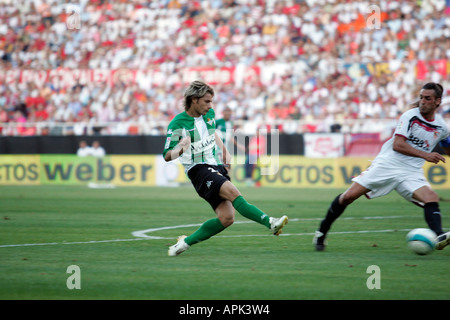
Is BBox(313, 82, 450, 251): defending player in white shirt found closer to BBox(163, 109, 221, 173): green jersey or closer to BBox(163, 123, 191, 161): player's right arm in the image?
BBox(163, 109, 221, 173): green jersey

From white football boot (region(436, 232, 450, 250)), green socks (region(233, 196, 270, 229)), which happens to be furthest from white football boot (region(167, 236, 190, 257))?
white football boot (region(436, 232, 450, 250))

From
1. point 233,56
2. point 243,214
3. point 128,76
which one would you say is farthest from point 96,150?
point 243,214

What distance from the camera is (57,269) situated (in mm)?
7930

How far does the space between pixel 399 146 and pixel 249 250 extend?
224cm

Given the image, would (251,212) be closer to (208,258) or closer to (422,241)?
(208,258)

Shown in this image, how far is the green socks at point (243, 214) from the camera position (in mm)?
8734

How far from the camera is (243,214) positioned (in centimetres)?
872

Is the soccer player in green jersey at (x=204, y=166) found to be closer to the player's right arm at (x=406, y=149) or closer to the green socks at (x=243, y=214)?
the green socks at (x=243, y=214)

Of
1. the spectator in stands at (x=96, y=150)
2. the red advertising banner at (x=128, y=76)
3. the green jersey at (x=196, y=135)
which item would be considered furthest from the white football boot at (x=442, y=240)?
the red advertising banner at (x=128, y=76)

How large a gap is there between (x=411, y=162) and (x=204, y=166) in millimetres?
2500

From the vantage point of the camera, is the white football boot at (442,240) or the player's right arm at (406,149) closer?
the white football boot at (442,240)

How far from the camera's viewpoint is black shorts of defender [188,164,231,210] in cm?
876

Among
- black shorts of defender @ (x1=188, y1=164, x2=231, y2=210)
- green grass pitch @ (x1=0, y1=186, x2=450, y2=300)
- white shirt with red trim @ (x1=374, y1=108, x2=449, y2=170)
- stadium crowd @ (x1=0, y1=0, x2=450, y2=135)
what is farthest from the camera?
stadium crowd @ (x1=0, y1=0, x2=450, y2=135)
